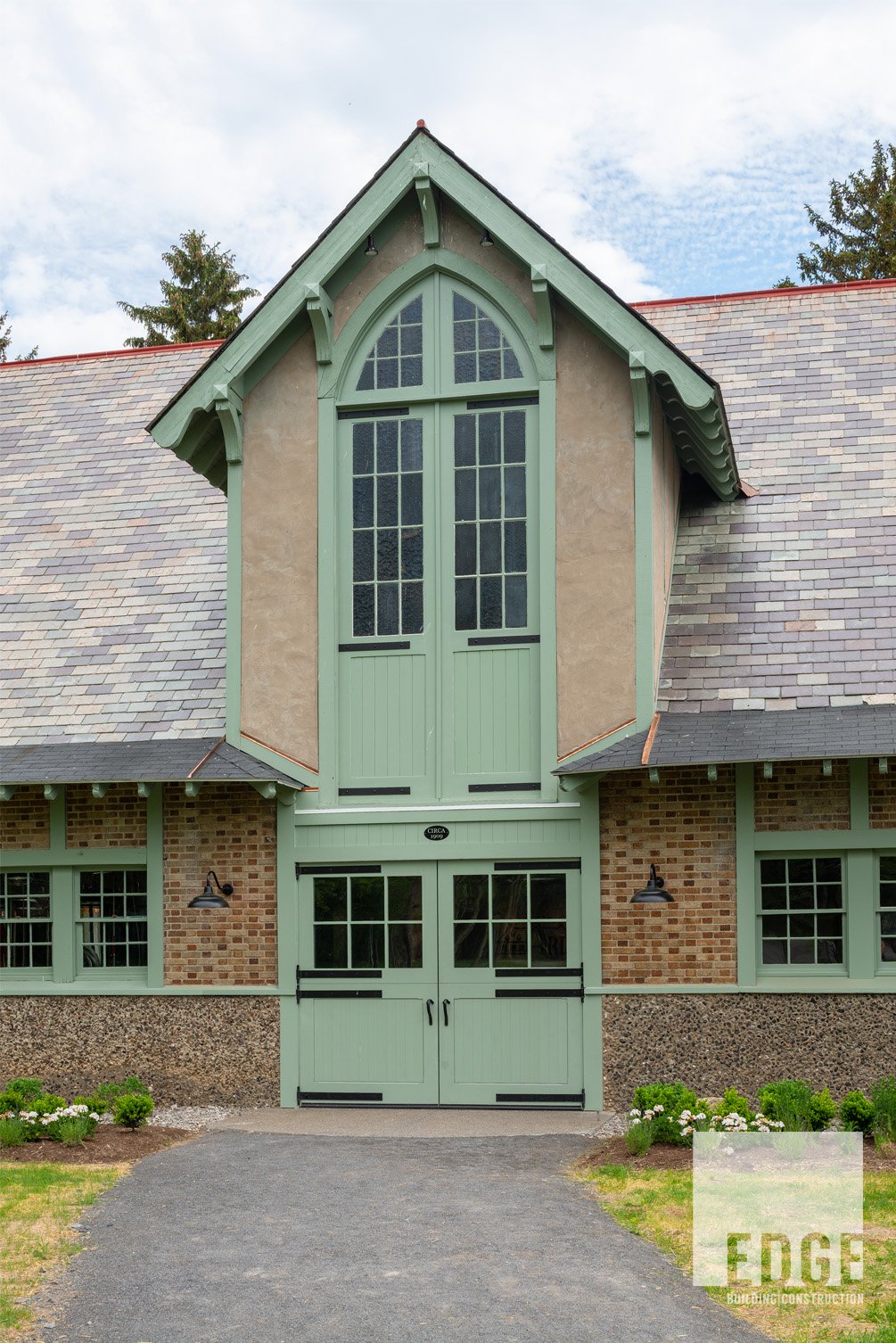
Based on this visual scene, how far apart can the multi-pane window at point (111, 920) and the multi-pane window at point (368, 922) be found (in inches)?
67.1

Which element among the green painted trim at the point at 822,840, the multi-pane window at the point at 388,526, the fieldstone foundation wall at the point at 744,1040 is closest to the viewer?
the fieldstone foundation wall at the point at 744,1040

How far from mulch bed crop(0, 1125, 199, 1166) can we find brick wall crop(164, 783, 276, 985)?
5.23ft

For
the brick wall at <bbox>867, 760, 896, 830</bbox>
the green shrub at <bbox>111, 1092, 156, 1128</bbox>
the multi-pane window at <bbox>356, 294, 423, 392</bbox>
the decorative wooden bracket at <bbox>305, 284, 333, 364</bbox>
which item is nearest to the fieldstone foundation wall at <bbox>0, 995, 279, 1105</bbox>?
the green shrub at <bbox>111, 1092, 156, 1128</bbox>

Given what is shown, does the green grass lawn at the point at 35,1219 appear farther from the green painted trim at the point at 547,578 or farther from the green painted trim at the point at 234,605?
the green painted trim at the point at 547,578

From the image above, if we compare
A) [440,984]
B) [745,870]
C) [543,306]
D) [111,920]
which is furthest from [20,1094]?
[543,306]

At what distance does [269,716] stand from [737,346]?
22.9 feet

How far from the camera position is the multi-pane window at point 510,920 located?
1159cm

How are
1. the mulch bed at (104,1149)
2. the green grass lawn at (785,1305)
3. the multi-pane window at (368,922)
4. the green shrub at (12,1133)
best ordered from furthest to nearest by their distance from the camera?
1. the multi-pane window at (368,922)
2. the green shrub at (12,1133)
3. the mulch bed at (104,1149)
4. the green grass lawn at (785,1305)

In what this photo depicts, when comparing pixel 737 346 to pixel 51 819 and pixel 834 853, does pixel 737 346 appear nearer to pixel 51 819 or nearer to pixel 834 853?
pixel 834 853

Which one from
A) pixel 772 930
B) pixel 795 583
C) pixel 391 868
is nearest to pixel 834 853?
pixel 772 930

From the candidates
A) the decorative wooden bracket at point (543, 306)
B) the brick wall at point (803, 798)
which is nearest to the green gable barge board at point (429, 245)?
the decorative wooden bracket at point (543, 306)

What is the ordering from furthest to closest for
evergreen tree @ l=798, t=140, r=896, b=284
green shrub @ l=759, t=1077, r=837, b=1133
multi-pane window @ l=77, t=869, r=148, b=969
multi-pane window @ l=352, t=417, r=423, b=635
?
evergreen tree @ l=798, t=140, r=896, b=284
multi-pane window @ l=77, t=869, r=148, b=969
multi-pane window @ l=352, t=417, r=423, b=635
green shrub @ l=759, t=1077, r=837, b=1133

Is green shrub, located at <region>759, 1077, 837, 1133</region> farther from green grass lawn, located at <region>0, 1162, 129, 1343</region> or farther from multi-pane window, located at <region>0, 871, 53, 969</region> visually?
multi-pane window, located at <region>0, 871, 53, 969</region>

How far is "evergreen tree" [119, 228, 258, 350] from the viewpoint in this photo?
112ft
